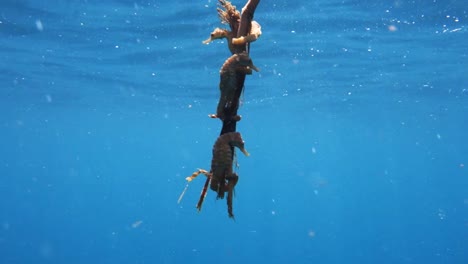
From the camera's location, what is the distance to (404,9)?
1438 cm

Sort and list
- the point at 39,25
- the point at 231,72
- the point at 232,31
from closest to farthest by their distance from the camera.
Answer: the point at 231,72 < the point at 232,31 < the point at 39,25

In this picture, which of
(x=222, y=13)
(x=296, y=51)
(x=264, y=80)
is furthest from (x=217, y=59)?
(x=222, y=13)

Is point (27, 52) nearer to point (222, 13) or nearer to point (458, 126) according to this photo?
point (222, 13)

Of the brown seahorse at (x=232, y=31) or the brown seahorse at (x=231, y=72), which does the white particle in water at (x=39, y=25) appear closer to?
the brown seahorse at (x=232, y=31)

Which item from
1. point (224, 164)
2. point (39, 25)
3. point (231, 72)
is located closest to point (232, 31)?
point (231, 72)

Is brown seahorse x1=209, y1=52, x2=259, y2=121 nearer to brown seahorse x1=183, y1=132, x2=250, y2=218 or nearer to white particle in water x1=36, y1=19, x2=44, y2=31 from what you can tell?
brown seahorse x1=183, y1=132, x2=250, y2=218

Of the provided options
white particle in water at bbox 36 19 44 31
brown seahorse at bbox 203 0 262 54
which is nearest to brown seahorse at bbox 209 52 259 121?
brown seahorse at bbox 203 0 262 54

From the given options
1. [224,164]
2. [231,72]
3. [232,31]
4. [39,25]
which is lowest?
[224,164]

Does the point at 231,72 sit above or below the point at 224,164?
above

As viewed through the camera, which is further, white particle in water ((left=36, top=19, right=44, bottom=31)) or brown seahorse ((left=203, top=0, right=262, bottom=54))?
white particle in water ((left=36, top=19, right=44, bottom=31))

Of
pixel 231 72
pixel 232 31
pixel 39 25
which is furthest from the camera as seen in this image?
pixel 39 25

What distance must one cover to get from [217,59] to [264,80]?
21.2 ft

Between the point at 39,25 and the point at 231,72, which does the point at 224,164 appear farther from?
the point at 39,25

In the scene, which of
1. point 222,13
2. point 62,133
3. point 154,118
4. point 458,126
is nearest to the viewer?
point 222,13
